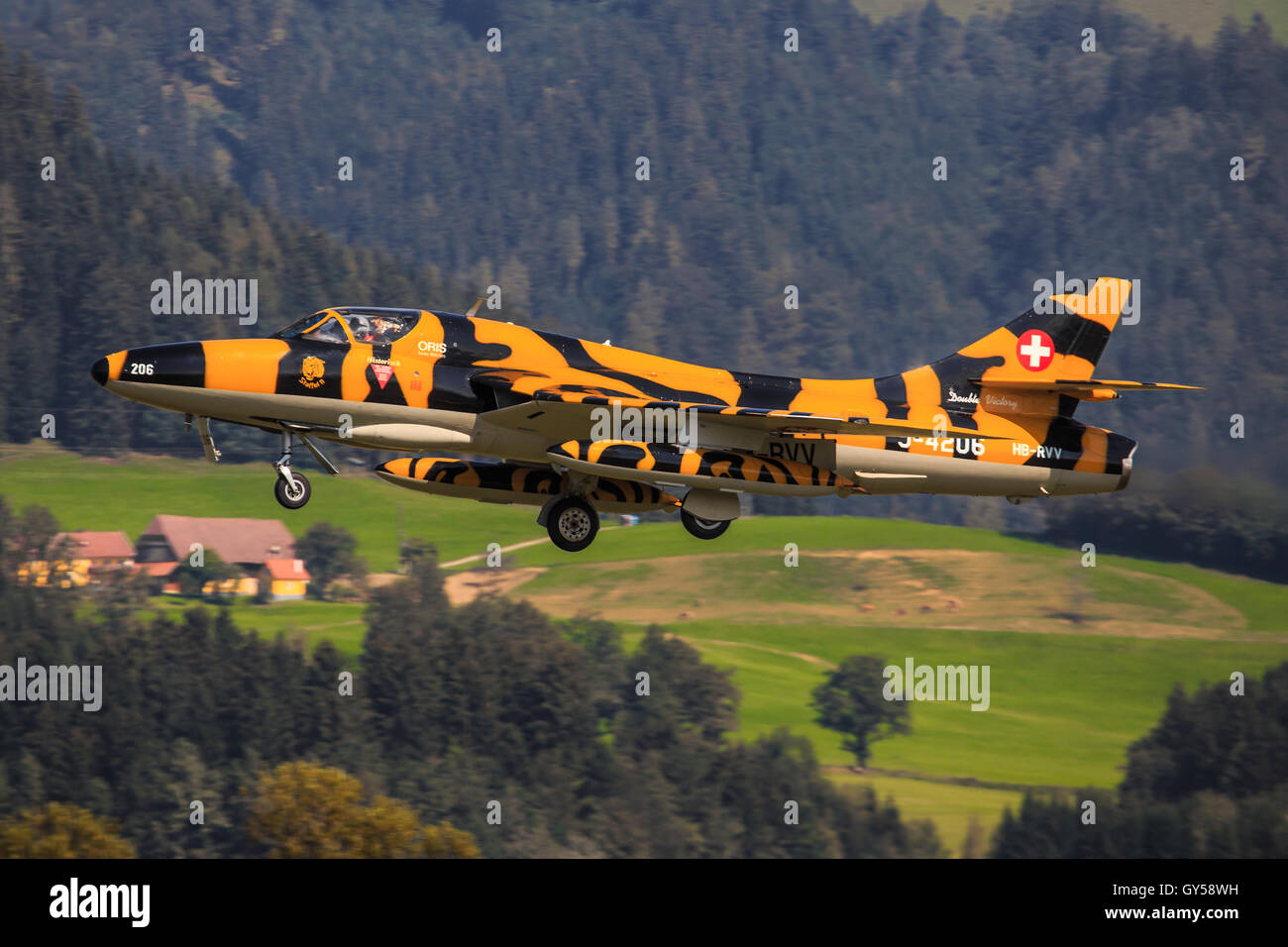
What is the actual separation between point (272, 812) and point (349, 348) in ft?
135

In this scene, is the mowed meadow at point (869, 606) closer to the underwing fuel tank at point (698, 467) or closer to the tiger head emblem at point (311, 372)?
the underwing fuel tank at point (698, 467)

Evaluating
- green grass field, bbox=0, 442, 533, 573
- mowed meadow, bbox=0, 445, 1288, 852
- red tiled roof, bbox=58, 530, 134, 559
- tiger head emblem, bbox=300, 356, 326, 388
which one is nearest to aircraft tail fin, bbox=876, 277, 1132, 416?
Answer: tiger head emblem, bbox=300, 356, 326, 388

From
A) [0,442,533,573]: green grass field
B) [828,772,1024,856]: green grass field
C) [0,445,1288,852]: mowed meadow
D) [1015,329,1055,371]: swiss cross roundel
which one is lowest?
[828,772,1024,856]: green grass field

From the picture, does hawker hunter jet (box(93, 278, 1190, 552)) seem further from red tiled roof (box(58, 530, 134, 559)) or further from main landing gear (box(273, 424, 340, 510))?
red tiled roof (box(58, 530, 134, 559))

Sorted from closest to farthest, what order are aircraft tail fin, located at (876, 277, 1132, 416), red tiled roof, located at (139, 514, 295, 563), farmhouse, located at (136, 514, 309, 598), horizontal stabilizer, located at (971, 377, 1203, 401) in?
1. horizontal stabilizer, located at (971, 377, 1203, 401)
2. aircraft tail fin, located at (876, 277, 1132, 416)
3. farmhouse, located at (136, 514, 309, 598)
4. red tiled roof, located at (139, 514, 295, 563)

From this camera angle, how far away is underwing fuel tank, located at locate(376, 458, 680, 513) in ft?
96.1

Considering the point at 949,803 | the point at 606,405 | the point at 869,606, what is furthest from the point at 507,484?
the point at 869,606

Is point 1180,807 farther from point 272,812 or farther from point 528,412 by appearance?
point 528,412

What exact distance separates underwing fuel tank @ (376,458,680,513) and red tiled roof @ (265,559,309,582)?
3773 inches

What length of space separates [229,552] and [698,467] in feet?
336

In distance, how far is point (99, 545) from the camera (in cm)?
12131

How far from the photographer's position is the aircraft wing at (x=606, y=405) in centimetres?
2689

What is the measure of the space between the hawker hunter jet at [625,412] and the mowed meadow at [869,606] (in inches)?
2462

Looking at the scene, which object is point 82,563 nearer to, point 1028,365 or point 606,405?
point 606,405
